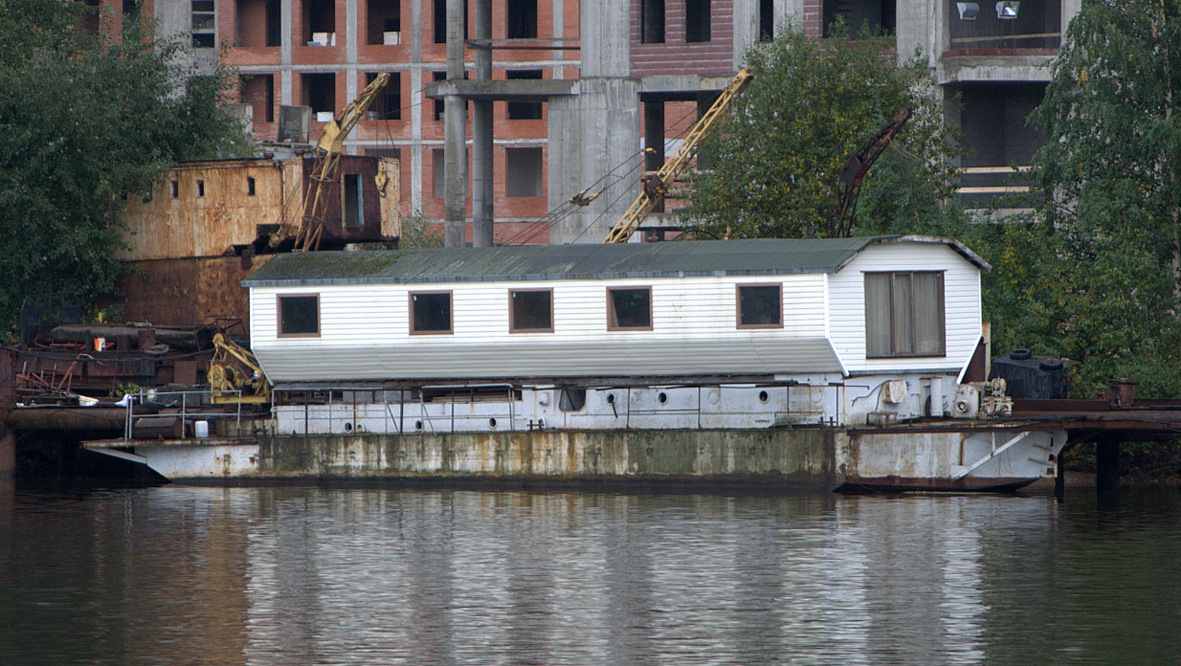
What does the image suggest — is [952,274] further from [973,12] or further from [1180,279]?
[973,12]

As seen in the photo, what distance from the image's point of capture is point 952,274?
114 ft

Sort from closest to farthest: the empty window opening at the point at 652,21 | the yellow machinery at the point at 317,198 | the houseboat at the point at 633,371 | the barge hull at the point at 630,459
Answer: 1. the barge hull at the point at 630,459
2. the houseboat at the point at 633,371
3. the yellow machinery at the point at 317,198
4. the empty window opening at the point at 652,21

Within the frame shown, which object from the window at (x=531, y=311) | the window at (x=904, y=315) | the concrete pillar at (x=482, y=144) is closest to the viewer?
the window at (x=904, y=315)

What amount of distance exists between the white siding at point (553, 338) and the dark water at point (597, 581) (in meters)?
3.46

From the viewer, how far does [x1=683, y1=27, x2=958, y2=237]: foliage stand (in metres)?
45.0

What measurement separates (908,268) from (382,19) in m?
53.1

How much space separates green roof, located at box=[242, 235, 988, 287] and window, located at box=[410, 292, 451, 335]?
444 millimetres

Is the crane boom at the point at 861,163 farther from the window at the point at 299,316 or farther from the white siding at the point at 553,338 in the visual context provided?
the window at the point at 299,316

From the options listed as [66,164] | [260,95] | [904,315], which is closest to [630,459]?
[904,315]

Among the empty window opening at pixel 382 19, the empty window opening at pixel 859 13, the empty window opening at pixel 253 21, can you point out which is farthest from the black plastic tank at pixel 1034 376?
the empty window opening at pixel 253 21

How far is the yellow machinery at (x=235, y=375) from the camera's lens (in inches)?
1499

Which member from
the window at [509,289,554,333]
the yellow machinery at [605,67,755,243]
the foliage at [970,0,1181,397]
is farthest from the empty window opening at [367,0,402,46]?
the window at [509,289,554,333]

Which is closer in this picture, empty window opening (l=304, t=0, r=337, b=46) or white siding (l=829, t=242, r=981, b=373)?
white siding (l=829, t=242, r=981, b=373)

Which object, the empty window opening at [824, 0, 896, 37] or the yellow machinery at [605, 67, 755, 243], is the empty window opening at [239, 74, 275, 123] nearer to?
the empty window opening at [824, 0, 896, 37]
